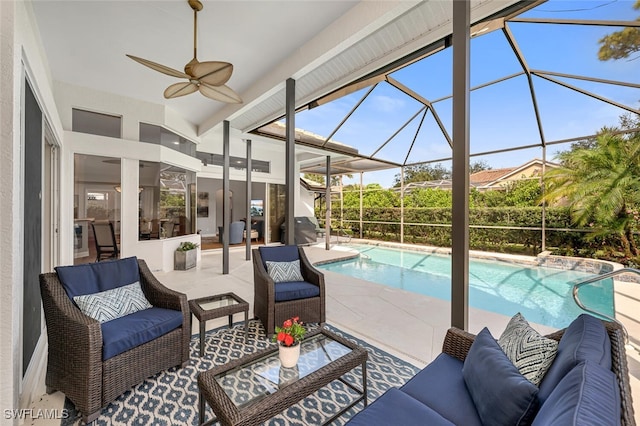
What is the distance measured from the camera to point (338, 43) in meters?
2.94

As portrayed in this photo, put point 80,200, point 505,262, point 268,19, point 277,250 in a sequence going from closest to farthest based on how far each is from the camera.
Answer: point 268,19 → point 277,250 → point 80,200 → point 505,262

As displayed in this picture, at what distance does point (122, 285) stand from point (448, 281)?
5.67 meters

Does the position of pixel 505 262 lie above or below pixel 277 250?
below

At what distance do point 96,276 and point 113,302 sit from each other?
12.1 inches

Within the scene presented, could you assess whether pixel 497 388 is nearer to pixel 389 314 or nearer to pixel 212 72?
pixel 389 314

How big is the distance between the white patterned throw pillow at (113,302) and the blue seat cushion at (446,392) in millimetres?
2204

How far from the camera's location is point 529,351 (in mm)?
1276

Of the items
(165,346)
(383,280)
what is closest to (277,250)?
(165,346)

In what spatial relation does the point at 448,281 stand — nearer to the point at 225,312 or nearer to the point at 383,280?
the point at 383,280

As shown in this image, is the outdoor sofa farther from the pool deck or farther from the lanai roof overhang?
A: the lanai roof overhang

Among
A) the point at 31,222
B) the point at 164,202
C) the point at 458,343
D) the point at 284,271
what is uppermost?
the point at 164,202

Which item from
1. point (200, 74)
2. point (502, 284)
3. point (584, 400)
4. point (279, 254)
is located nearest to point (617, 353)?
point (584, 400)

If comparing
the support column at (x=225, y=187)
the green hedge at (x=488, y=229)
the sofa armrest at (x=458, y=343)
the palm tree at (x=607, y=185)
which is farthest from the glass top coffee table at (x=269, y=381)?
the green hedge at (x=488, y=229)

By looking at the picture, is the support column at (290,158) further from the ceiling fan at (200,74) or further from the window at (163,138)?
the window at (163,138)
